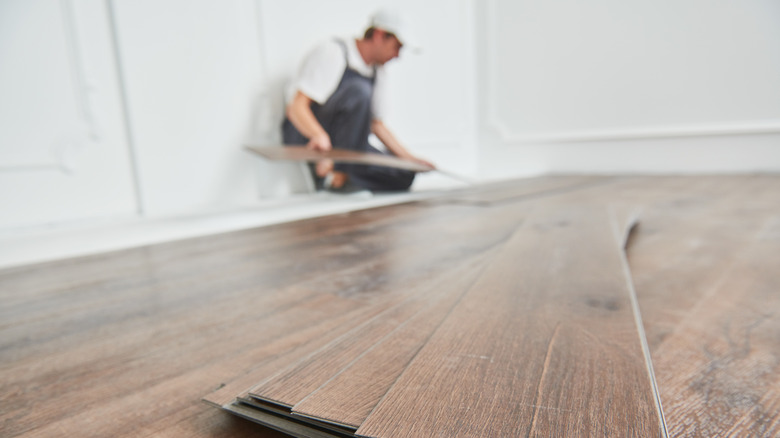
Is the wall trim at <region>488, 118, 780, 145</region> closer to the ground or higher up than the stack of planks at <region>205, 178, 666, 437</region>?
higher up

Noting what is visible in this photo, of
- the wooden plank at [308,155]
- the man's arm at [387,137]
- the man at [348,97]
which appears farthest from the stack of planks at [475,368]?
the man's arm at [387,137]

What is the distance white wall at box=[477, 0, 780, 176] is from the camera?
3203 millimetres

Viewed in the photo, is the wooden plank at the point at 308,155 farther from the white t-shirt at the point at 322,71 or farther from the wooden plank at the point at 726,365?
the wooden plank at the point at 726,365

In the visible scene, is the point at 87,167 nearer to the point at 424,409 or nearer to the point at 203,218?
the point at 203,218

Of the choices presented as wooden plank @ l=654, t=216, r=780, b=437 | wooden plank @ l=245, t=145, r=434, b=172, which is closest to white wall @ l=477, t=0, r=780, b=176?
wooden plank @ l=245, t=145, r=434, b=172

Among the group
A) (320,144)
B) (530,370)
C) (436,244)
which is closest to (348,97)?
(320,144)

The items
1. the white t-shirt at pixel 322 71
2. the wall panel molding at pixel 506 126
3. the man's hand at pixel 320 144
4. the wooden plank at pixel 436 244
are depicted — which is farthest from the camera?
the wall panel molding at pixel 506 126

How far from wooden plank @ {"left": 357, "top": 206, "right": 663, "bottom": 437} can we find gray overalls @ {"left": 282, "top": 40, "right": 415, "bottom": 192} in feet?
5.92

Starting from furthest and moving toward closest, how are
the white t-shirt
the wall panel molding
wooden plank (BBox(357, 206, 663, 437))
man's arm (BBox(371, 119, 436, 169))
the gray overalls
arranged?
the wall panel molding → man's arm (BBox(371, 119, 436, 169)) → the gray overalls → the white t-shirt → wooden plank (BBox(357, 206, 663, 437))

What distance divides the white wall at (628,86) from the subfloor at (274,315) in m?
2.56

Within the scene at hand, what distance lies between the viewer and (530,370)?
0.35 meters

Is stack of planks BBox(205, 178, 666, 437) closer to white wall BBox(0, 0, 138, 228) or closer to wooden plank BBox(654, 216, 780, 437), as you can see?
wooden plank BBox(654, 216, 780, 437)

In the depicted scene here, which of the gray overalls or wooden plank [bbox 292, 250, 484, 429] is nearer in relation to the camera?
wooden plank [bbox 292, 250, 484, 429]

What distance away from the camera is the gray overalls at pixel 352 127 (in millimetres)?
2363
